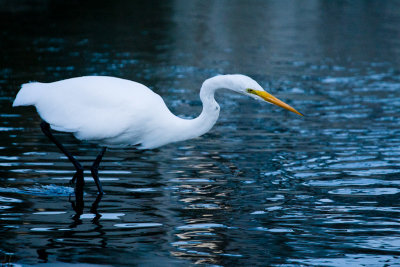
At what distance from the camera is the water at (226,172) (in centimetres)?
671

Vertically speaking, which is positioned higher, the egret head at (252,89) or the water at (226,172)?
the egret head at (252,89)

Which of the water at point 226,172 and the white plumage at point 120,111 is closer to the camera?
the water at point 226,172

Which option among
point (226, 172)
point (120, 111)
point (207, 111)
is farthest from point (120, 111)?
point (226, 172)

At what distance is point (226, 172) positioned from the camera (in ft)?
31.0

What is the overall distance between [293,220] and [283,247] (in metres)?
0.83

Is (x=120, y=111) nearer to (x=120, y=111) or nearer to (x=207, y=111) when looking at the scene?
(x=120, y=111)

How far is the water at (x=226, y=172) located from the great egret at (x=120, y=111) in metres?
0.73

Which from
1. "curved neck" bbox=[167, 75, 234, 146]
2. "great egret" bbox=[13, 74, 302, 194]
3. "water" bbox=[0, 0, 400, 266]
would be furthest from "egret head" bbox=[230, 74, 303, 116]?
"water" bbox=[0, 0, 400, 266]

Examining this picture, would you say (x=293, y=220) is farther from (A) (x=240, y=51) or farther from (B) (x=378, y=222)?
(A) (x=240, y=51)

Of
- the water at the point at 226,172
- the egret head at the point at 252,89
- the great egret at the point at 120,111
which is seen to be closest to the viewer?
the water at the point at 226,172

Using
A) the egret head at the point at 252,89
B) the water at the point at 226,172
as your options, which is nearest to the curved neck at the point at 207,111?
the egret head at the point at 252,89

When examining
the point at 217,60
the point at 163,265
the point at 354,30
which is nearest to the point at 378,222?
the point at 163,265

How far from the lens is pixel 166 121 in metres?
8.09

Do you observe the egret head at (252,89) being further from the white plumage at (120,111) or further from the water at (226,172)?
the water at (226,172)
